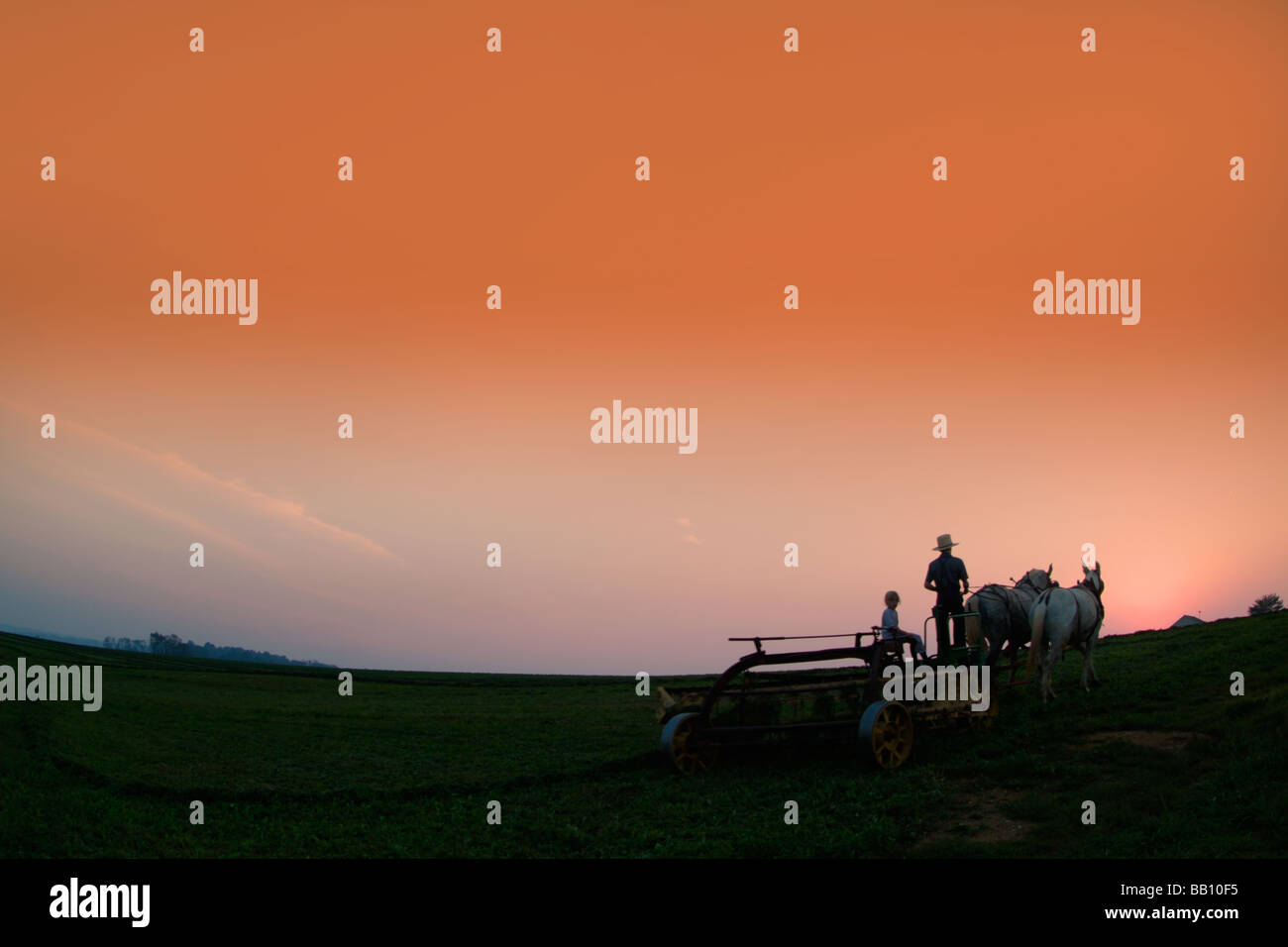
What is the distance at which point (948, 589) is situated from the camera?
2114 cm

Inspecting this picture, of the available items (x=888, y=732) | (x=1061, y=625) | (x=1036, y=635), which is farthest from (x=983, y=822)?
(x=1061, y=625)

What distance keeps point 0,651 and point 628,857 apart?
173 ft

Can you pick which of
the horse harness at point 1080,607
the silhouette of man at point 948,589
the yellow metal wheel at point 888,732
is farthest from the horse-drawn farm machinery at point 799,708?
the horse harness at point 1080,607

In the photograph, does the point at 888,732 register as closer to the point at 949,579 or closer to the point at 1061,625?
the point at 949,579

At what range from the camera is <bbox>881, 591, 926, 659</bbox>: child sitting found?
19.2 m

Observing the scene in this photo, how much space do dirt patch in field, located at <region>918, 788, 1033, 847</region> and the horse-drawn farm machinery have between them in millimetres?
2371

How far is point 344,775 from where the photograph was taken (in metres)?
21.3

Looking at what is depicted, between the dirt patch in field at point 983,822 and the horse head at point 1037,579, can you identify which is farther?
the horse head at point 1037,579

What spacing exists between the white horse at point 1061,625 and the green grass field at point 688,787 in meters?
0.75

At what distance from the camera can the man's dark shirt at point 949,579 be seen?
A: 2112 centimetres

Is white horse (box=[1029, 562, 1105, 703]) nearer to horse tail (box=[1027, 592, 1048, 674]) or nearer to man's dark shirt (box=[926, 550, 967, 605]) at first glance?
horse tail (box=[1027, 592, 1048, 674])

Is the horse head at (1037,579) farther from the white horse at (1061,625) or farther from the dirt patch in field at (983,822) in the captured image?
the dirt patch in field at (983,822)
